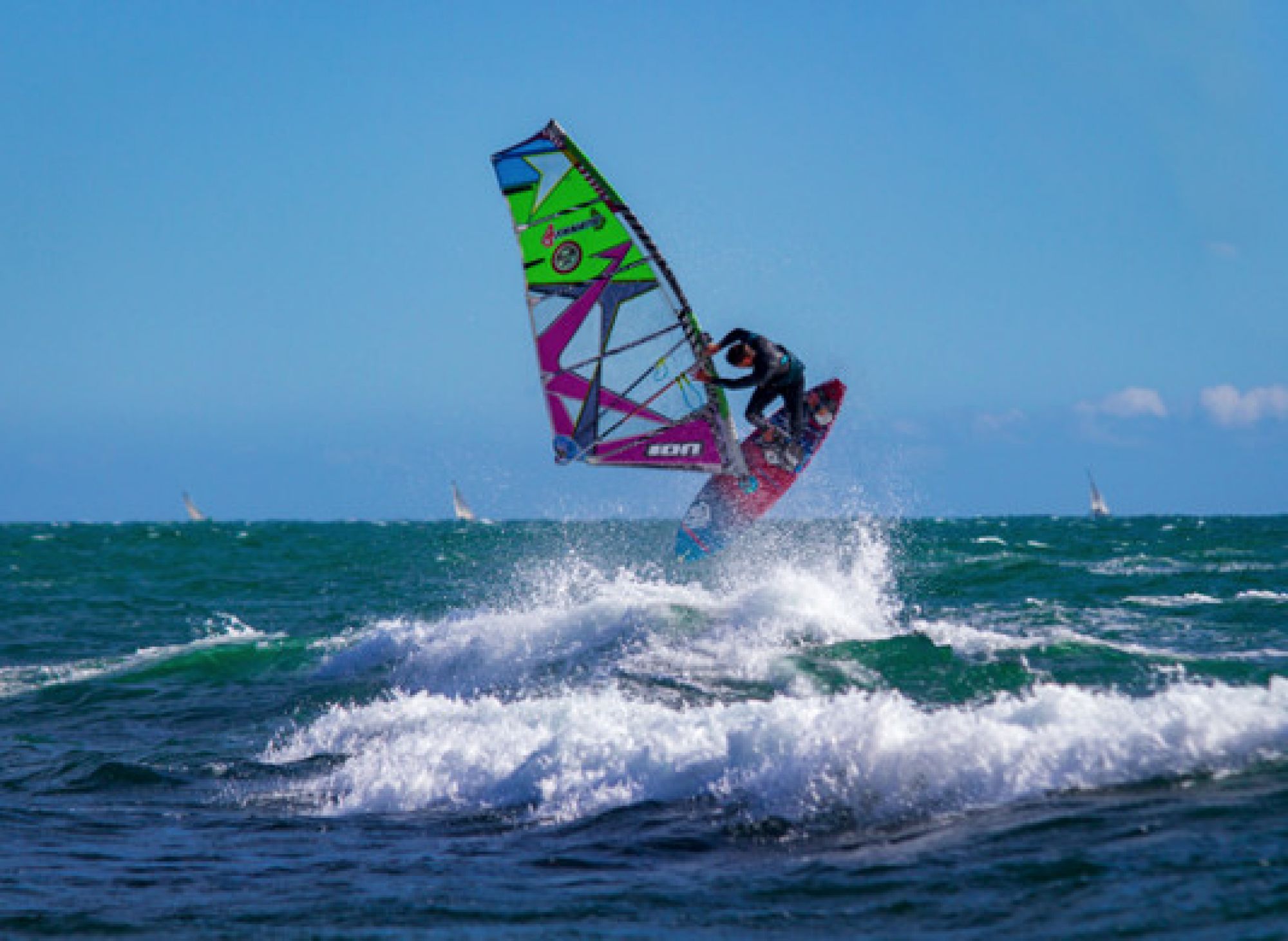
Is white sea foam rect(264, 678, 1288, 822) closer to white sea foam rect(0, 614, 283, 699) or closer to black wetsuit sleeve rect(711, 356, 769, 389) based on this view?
black wetsuit sleeve rect(711, 356, 769, 389)

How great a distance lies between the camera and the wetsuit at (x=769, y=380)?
10766mm

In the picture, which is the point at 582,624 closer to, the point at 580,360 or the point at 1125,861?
the point at 580,360

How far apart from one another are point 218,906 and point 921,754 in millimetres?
3213

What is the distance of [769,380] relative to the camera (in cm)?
1103

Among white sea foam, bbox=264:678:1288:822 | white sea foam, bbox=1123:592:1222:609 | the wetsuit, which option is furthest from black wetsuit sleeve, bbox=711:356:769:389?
white sea foam, bbox=1123:592:1222:609

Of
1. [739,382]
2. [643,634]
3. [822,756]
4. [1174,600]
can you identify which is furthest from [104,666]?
[1174,600]

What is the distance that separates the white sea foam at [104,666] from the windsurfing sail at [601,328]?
5.63 metres

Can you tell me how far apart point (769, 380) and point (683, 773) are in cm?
506

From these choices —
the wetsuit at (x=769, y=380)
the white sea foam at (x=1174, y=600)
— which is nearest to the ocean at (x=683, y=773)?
the white sea foam at (x=1174, y=600)

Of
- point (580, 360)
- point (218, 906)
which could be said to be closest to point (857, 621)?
point (580, 360)

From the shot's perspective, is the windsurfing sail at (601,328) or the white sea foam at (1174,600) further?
the white sea foam at (1174,600)

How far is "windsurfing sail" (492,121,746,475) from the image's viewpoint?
10812 mm

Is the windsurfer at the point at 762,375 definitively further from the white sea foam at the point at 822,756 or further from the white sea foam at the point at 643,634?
the white sea foam at the point at 822,756

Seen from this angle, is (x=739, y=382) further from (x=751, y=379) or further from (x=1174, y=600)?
(x=1174, y=600)
